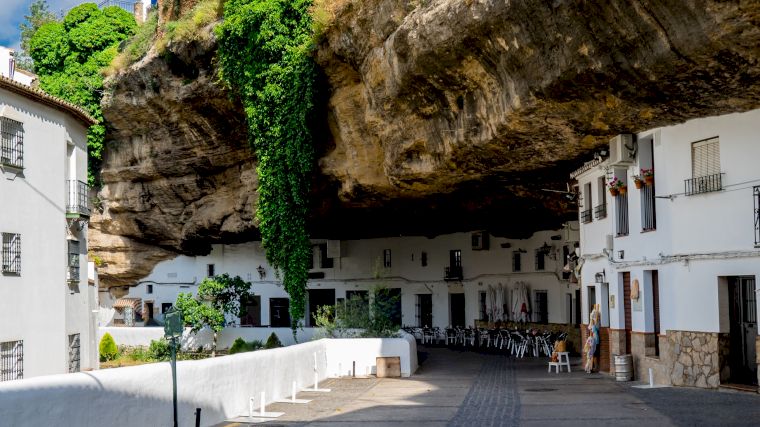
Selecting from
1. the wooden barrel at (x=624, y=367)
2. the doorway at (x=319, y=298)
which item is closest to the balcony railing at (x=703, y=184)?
the wooden barrel at (x=624, y=367)

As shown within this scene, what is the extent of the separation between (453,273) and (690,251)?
2201 cm

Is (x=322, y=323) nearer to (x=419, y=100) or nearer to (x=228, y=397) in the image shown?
(x=419, y=100)

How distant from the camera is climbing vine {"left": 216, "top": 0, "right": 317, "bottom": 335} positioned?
1091 inches

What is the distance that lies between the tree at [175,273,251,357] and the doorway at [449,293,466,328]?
405 inches

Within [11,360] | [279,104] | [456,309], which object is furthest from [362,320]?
[456,309]

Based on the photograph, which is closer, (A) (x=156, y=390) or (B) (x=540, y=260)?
(A) (x=156, y=390)

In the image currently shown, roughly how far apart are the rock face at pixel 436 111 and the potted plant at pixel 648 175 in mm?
1088

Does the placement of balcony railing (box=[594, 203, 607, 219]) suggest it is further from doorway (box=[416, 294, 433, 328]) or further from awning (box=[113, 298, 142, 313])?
awning (box=[113, 298, 142, 313])

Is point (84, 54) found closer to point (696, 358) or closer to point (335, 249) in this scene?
point (335, 249)

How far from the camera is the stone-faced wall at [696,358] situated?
1752 centimetres

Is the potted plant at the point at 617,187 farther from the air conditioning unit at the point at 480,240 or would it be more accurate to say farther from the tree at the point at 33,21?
the tree at the point at 33,21

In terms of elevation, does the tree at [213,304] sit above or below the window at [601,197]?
below

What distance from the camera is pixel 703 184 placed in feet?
58.6

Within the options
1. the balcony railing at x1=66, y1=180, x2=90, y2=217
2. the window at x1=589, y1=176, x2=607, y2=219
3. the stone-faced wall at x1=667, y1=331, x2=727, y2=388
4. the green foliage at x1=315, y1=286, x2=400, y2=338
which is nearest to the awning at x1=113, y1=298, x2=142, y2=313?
the green foliage at x1=315, y1=286, x2=400, y2=338
